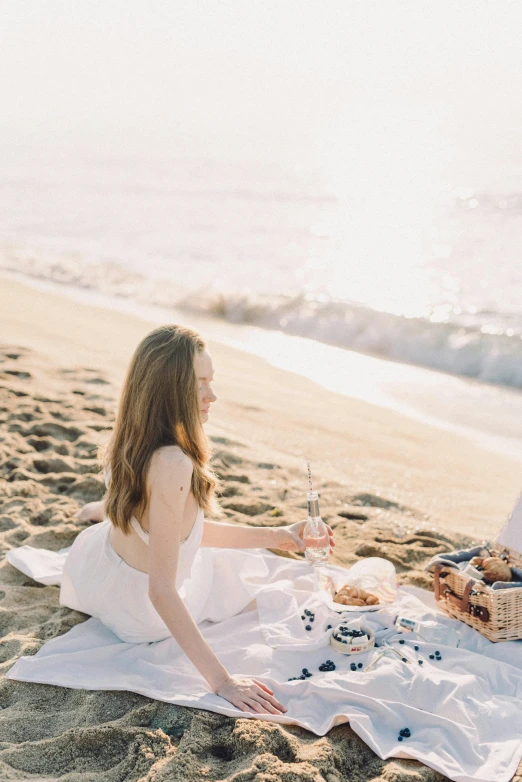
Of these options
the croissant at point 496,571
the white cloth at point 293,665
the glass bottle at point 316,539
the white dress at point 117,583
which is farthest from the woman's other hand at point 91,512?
the croissant at point 496,571

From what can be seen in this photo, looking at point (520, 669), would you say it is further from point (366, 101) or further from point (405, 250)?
point (366, 101)

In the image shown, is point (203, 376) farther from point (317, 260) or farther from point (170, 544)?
point (317, 260)

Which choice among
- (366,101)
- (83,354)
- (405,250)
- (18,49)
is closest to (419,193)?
(405,250)

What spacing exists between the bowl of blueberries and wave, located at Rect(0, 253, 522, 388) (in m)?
6.74

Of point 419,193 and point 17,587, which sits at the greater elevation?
point 419,193

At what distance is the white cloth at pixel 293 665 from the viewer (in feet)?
10.2

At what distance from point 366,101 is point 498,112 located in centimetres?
1869

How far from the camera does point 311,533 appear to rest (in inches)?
150

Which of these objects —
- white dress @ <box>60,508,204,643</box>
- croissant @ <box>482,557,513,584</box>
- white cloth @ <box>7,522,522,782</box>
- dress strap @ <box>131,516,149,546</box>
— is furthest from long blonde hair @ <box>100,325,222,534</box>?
croissant @ <box>482,557,513,584</box>

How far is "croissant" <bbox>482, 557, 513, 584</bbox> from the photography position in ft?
13.0

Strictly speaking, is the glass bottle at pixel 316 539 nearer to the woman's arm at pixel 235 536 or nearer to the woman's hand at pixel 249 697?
the woman's arm at pixel 235 536

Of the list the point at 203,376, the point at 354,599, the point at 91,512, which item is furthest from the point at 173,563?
the point at 91,512

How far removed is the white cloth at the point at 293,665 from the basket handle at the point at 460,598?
10 cm

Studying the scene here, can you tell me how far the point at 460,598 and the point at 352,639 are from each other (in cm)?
72
